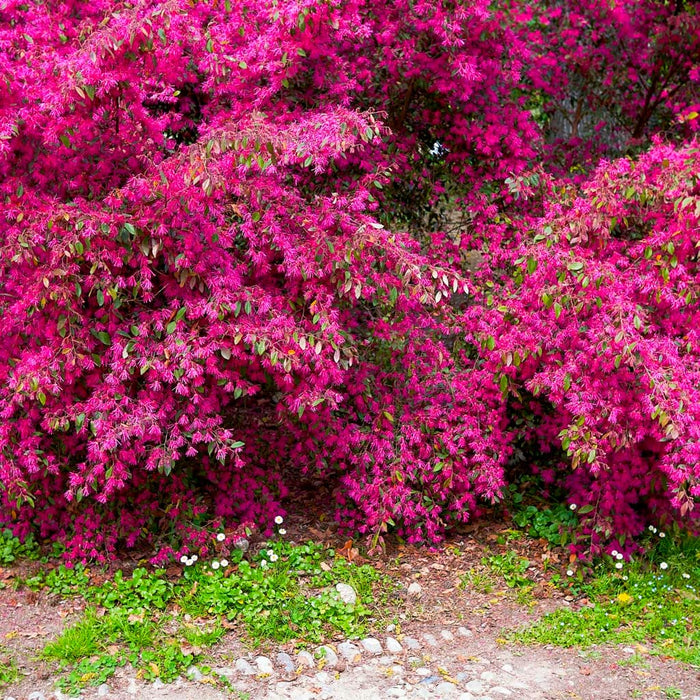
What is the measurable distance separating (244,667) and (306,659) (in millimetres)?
291

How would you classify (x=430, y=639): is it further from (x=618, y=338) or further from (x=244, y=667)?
(x=618, y=338)

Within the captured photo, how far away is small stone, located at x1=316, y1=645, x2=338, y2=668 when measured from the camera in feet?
12.3

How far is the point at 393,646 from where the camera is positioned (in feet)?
12.8

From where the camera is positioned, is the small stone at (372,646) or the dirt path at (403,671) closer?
the dirt path at (403,671)

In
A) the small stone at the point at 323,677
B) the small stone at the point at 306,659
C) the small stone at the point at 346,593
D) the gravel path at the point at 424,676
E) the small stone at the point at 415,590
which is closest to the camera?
the gravel path at the point at 424,676

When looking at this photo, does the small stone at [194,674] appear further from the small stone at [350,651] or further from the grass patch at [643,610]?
the grass patch at [643,610]

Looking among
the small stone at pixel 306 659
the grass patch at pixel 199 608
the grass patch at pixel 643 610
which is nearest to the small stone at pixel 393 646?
the grass patch at pixel 199 608

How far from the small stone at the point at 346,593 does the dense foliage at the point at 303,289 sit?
0.38 m

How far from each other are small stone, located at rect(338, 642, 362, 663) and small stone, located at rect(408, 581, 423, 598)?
553 mm

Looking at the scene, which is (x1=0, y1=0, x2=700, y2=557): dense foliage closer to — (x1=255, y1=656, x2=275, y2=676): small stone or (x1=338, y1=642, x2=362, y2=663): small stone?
(x1=338, y1=642, x2=362, y2=663): small stone

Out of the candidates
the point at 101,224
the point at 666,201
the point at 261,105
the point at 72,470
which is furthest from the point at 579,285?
the point at 72,470

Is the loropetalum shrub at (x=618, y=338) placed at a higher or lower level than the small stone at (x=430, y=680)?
higher

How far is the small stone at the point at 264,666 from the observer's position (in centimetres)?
366

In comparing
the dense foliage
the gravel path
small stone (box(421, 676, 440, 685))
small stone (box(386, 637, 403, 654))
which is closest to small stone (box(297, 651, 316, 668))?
the gravel path
